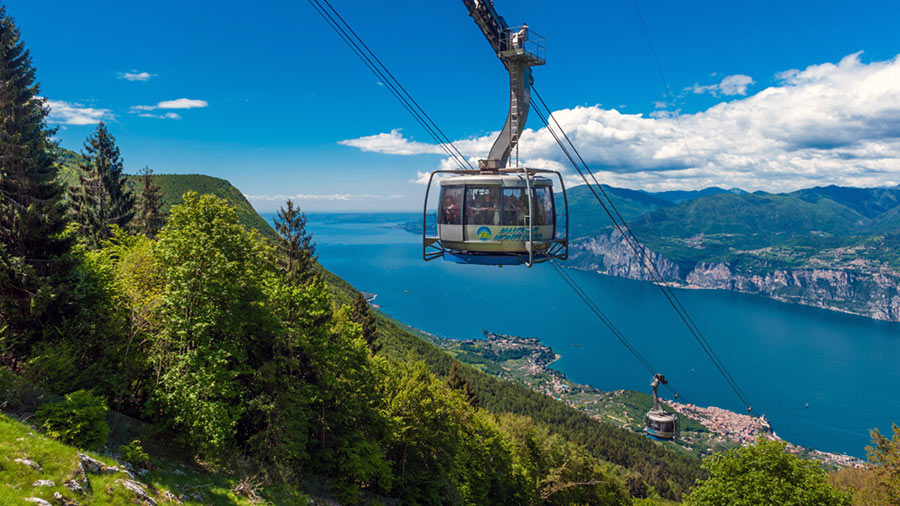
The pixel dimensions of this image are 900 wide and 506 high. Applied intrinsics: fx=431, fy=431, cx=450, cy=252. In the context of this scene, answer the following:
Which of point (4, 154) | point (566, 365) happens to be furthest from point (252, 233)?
point (566, 365)

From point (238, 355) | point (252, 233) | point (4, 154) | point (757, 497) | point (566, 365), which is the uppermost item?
point (4, 154)

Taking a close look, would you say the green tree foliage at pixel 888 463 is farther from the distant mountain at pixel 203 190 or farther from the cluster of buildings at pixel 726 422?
the distant mountain at pixel 203 190

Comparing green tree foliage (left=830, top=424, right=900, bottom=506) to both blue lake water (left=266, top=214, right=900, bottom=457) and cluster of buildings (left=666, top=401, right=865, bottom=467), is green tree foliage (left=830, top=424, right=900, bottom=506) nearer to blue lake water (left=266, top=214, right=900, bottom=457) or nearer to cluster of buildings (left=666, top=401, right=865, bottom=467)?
blue lake water (left=266, top=214, right=900, bottom=457)

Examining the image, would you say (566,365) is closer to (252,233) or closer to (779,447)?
(779,447)

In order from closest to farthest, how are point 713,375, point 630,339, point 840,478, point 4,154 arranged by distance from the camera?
point 4,154
point 840,478
point 713,375
point 630,339

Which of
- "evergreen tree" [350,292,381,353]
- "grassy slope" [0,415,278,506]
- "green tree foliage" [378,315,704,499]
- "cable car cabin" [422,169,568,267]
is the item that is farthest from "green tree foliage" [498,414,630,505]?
"green tree foliage" [378,315,704,499]
